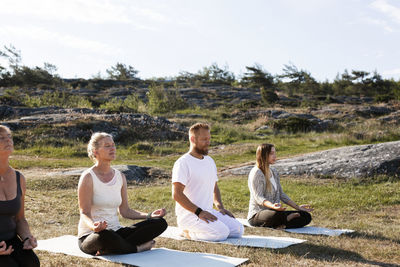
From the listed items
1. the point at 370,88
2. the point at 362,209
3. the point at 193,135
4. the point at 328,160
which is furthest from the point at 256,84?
the point at 193,135

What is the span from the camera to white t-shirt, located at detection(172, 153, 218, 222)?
635 cm

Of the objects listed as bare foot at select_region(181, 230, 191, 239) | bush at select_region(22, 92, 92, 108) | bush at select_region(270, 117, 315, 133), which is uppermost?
bush at select_region(22, 92, 92, 108)

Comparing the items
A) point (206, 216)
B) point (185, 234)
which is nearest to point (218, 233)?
point (206, 216)

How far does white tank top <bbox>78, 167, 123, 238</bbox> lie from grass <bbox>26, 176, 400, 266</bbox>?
526 millimetres

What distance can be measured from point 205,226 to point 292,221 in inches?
76.8

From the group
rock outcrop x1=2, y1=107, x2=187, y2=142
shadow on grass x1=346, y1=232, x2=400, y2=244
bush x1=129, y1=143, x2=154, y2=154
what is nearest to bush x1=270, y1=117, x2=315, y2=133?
rock outcrop x1=2, y1=107, x2=187, y2=142

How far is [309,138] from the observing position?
79.7 ft

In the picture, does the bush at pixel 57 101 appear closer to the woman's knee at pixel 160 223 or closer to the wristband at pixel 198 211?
the wristband at pixel 198 211

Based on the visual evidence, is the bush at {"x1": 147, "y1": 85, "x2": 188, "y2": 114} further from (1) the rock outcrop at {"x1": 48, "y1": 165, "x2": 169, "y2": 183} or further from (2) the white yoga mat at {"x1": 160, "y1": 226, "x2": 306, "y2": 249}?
(2) the white yoga mat at {"x1": 160, "y1": 226, "x2": 306, "y2": 249}

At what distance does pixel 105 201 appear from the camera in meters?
5.52

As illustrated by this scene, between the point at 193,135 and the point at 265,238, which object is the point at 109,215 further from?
the point at 265,238

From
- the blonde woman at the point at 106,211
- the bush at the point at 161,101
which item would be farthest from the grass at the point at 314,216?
the bush at the point at 161,101

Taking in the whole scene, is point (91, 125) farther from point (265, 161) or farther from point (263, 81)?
point (263, 81)

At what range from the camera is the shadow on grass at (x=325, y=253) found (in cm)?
546
